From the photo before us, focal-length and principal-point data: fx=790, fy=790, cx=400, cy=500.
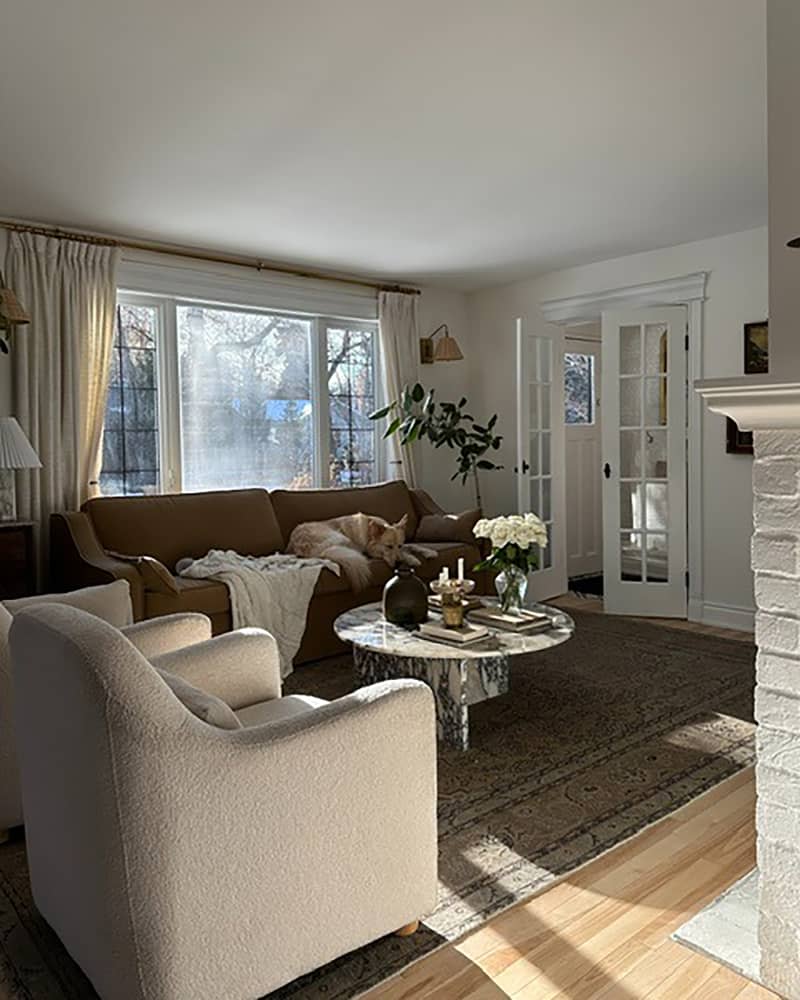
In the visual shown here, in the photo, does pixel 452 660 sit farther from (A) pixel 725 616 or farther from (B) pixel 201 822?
(A) pixel 725 616

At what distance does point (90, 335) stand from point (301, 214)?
1.37m

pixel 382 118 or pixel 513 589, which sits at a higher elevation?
pixel 382 118

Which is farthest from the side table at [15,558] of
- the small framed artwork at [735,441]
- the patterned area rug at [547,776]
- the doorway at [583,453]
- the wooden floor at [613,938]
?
the doorway at [583,453]

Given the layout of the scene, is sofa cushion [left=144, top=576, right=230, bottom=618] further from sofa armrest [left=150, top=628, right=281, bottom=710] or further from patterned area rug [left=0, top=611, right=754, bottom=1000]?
sofa armrest [left=150, top=628, right=281, bottom=710]

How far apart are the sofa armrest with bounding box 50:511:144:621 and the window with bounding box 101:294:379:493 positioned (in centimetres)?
65

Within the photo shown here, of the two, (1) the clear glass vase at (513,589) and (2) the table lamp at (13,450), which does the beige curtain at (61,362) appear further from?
(1) the clear glass vase at (513,589)

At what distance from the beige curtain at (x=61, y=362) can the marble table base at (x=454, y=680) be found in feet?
7.02

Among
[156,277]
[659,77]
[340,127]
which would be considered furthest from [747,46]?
[156,277]

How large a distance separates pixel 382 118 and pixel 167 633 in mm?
2043

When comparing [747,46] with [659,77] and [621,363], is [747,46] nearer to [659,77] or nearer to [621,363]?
[659,77]

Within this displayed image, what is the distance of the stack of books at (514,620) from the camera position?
324 centimetres

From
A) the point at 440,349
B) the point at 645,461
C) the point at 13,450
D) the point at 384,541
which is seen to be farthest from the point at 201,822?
the point at 440,349

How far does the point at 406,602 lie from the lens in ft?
10.9

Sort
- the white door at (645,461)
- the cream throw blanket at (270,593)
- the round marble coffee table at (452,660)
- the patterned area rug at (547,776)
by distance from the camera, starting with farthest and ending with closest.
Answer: the white door at (645,461)
the cream throw blanket at (270,593)
the round marble coffee table at (452,660)
the patterned area rug at (547,776)
